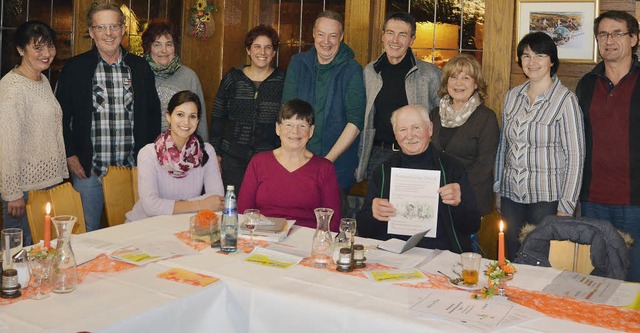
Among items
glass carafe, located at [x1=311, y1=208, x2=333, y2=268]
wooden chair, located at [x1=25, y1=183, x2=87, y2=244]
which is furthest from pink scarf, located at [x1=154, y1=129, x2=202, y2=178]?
glass carafe, located at [x1=311, y1=208, x2=333, y2=268]

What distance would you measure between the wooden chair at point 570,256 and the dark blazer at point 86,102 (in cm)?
257

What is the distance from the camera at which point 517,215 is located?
12.8ft

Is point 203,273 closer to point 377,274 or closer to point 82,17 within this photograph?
point 377,274

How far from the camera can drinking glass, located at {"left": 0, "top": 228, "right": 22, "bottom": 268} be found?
217cm

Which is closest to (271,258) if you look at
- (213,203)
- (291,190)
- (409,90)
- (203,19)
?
(291,190)

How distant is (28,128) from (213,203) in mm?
1235

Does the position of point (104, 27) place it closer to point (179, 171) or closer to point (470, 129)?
point (179, 171)

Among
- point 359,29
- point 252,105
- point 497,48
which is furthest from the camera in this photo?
point 359,29

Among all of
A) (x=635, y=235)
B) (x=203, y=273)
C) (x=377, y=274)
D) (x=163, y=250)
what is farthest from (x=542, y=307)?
(x=635, y=235)

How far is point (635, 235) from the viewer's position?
3768 mm

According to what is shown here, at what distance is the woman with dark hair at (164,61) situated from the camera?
178 inches

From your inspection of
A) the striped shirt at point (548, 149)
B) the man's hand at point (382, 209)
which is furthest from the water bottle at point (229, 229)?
the striped shirt at point (548, 149)

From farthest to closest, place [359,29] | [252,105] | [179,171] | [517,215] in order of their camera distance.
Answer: [359,29] → [252,105] → [517,215] → [179,171]

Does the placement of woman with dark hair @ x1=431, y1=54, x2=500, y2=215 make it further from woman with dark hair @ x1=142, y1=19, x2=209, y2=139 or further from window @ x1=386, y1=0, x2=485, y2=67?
woman with dark hair @ x1=142, y1=19, x2=209, y2=139
